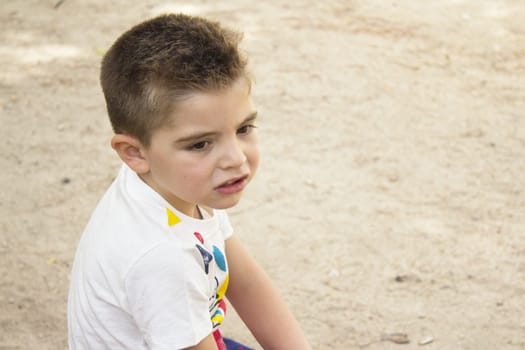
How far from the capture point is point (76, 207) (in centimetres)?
320

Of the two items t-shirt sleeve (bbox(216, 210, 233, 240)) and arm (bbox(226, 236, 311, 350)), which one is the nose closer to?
t-shirt sleeve (bbox(216, 210, 233, 240))

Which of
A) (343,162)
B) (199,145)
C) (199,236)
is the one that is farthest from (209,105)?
(343,162)

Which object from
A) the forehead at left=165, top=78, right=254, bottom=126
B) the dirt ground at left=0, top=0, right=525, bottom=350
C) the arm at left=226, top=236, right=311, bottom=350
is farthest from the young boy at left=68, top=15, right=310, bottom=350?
the dirt ground at left=0, top=0, right=525, bottom=350

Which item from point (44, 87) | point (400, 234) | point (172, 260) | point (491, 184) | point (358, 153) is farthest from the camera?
point (44, 87)

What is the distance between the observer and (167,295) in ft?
5.01

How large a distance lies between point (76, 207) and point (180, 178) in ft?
5.67

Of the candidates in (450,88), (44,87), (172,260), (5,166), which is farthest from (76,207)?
(450,88)

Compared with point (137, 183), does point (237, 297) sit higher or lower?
lower

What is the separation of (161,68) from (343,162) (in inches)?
82.6

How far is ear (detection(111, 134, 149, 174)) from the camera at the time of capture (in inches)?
65.1

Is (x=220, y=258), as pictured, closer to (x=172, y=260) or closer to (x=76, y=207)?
(x=172, y=260)

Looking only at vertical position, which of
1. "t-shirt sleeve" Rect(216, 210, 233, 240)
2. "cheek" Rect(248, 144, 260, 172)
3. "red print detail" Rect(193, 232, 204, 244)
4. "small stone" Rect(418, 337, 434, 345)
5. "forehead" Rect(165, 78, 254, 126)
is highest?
"forehead" Rect(165, 78, 254, 126)

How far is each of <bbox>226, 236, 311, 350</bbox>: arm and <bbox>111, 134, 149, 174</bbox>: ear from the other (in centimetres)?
48

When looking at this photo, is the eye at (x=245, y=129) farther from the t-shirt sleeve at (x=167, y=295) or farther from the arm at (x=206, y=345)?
the arm at (x=206, y=345)
